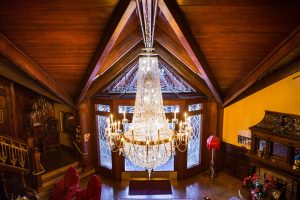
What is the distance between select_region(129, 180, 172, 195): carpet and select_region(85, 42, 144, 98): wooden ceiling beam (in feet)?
11.0

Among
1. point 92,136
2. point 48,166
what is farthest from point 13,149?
point 92,136

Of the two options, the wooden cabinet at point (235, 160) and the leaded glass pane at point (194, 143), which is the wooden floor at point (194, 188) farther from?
the leaded glass pane at point (194, 143)

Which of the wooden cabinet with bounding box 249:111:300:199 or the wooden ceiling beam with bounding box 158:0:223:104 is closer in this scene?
the wooden ceiling beam with bounding box 158:0:223:104

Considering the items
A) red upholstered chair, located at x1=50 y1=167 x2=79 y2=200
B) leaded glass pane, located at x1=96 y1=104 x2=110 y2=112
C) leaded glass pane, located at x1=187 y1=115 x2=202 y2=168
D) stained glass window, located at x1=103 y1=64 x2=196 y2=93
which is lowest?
red upholstered chair, located at x1=50 y1=167 x2=79 y2=200

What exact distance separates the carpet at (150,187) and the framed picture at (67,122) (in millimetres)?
3307

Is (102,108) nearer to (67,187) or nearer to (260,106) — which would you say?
(67,187)

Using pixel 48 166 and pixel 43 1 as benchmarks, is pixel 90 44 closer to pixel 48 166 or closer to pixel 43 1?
pixel 43 1

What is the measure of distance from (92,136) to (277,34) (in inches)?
260

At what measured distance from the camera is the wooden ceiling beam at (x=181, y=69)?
21.9ft

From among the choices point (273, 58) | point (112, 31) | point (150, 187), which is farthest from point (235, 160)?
point (112, 31)

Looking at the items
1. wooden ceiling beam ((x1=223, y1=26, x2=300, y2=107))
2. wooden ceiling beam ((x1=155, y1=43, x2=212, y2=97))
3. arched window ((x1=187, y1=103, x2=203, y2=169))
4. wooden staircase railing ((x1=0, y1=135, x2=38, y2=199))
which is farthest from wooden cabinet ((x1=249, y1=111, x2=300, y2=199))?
wooden staircase railing ((x1=0, y1=135, x2=38, y2=199))

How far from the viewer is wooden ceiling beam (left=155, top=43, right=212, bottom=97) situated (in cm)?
669

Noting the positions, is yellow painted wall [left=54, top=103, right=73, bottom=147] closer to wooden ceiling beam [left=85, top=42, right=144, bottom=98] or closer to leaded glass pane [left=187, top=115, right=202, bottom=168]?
wooden ceiling beam [left=85, top=42, right=144, bottom=98]

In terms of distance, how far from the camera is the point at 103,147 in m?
8.35
